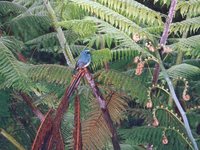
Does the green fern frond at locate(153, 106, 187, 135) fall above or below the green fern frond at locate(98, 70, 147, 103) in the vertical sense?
below

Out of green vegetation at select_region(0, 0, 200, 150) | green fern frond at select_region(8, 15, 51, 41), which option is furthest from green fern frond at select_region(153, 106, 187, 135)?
green fern frond at select_region(8, 15, 51, 41)

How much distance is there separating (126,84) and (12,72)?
1.05ft

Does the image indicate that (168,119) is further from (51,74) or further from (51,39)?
(51,39)

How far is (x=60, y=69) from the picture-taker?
1.33 meters

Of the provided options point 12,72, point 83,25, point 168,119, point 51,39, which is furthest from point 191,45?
point 51,39

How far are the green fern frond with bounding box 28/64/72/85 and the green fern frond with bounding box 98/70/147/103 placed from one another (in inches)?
3.8

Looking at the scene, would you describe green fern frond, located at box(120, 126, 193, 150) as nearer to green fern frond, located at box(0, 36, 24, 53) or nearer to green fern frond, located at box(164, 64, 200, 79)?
green fern frond, located at box(164, 64, 200, 79)

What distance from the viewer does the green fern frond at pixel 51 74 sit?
131cm

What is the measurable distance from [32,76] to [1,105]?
1.00 feet

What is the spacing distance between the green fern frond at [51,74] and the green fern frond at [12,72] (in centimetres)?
3

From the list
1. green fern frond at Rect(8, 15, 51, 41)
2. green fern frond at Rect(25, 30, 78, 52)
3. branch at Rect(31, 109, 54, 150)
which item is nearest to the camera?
branch at Rect(31, 109, 54, 150)

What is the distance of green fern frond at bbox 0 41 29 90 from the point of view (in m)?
1.26

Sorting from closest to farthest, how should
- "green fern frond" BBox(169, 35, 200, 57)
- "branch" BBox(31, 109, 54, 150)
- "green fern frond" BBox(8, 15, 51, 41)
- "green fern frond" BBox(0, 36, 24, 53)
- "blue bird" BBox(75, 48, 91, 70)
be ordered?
"branch" BBox(31, 109, 54, 150) < "blue bird" BBox(75, 48, 91, 70) < "green fern frond" BBox(169, 35, 200, 57) < "green fern frond" BBox(0, 36, 24, 53) < "green fern frond" BBox(8, 15, 51, 41)

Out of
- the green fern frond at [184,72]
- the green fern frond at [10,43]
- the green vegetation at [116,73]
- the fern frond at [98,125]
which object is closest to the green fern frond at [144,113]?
the green vegetation at [116,73]
